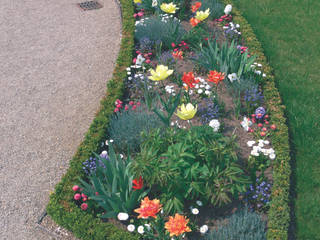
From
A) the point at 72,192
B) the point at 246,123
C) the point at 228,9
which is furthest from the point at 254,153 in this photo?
the point at 228,9

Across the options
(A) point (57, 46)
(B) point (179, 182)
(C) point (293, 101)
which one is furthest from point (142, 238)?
(A) point (57, 46)

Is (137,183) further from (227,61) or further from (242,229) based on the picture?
(227,61)

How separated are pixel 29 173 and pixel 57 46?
10.0 ft

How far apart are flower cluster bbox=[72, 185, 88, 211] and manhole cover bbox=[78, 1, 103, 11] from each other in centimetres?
505

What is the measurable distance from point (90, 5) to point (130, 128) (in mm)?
4577

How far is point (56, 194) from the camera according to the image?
14.0 ft

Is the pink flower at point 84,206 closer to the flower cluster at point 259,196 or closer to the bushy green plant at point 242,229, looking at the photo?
the bushy green plant at point 242,229

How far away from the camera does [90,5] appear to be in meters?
8.31

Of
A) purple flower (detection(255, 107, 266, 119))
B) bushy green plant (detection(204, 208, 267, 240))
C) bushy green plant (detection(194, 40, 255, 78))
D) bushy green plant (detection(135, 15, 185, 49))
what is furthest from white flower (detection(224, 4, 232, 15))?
bushy green plant (detection(204, 208, 267, 240))

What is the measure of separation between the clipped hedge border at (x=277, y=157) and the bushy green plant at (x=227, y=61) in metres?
0.47

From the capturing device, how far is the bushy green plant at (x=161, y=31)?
6465mm

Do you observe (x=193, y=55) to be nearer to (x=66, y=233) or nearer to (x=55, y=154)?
(x=55, y=154)

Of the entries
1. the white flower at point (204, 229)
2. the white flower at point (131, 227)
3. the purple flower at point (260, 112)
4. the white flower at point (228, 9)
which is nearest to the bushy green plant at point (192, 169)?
the white flower at point (204, 229)

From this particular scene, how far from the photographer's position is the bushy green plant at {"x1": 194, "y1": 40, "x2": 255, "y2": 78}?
549 cm
